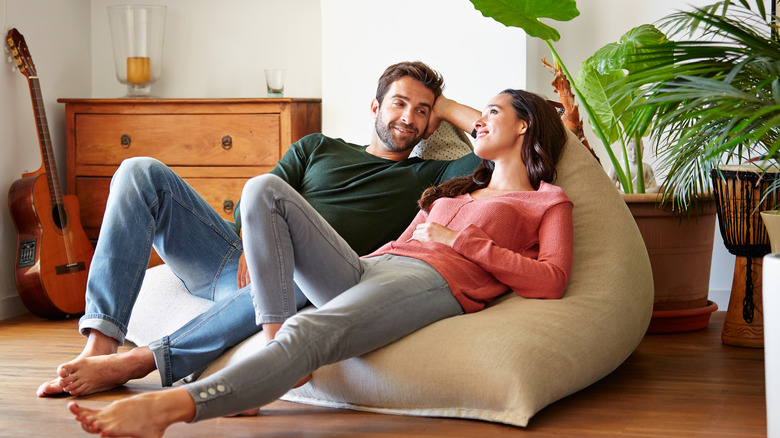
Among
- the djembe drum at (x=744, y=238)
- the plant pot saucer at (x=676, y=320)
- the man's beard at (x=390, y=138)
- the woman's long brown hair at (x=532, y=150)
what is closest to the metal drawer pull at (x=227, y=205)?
the man's beard at (x=390, y=138)

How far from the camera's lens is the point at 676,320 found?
120 inches

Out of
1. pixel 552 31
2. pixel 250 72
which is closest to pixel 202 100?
pixel 250 72

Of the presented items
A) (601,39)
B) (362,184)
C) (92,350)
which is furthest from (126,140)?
(601,39)

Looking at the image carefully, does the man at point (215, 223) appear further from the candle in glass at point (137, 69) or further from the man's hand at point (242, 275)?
the candle in glass at point (137, 69)

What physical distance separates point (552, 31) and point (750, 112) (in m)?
1.52

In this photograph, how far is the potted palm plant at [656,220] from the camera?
2.97 m

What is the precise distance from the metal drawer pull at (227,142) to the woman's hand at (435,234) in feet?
5.72

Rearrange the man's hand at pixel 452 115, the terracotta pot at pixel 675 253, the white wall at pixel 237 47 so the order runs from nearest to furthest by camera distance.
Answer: the man's hand at pixel 452 115
the terracotta pot at pixel 675 253
the white wall at pixel 237 47

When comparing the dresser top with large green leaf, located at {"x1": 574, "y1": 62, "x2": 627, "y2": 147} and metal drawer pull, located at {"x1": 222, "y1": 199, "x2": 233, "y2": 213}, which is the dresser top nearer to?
metal drawer pull, located at {"x1": 222, "y1": 199, "x2": 233, "y2": 213}

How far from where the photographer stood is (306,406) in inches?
80.4

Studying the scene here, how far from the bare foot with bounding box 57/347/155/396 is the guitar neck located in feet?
5.55

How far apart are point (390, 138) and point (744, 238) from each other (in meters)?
1.28

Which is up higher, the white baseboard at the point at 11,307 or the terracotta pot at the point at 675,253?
the terracotta pot at the point at 675,253

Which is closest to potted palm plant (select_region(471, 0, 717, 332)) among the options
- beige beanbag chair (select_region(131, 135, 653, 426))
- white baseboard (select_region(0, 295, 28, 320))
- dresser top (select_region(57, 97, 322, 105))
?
beige beanbag chair (select_region(131, 135, 653, 426))
